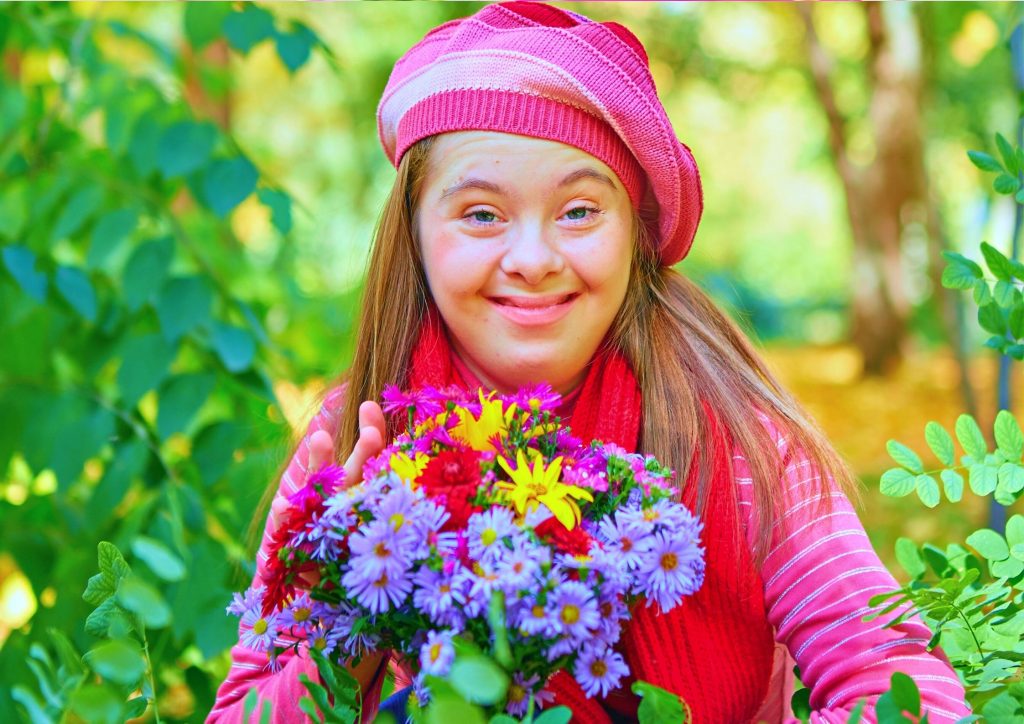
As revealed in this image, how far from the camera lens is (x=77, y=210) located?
8.75ft

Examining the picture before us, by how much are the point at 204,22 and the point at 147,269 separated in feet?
1.99

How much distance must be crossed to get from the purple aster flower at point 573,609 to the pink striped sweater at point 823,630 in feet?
1.82

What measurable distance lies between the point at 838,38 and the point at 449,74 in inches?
569

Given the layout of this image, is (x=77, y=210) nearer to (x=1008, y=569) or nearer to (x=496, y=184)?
(x=496, y=184)

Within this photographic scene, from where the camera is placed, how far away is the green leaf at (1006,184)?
1.60 meters

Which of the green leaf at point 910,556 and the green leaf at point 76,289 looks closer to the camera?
the green leaf at point 910,556

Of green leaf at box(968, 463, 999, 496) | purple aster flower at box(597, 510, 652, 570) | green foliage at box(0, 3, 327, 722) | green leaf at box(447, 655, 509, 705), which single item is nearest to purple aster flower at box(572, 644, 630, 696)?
purple aster flower at box(597, 510, 652, 570)

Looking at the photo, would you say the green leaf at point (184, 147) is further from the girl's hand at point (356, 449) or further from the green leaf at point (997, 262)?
the green leaf at point (997, 262)

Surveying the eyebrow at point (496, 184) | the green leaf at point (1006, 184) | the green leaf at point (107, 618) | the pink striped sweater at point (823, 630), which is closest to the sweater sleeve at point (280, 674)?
the pink striped sweater at point (823, 630)

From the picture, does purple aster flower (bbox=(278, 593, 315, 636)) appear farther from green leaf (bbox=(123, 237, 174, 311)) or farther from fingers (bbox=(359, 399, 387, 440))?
green leaf (bbox=(123, 237, 174, 311))

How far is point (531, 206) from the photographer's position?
5.60ft

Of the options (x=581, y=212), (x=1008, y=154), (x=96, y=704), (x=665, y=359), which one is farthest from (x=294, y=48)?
(x=96, y=704)

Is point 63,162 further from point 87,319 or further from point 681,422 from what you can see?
point 681,422

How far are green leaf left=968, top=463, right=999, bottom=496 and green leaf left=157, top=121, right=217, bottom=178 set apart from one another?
1862mm
